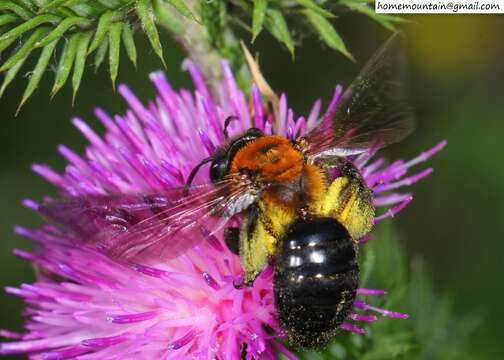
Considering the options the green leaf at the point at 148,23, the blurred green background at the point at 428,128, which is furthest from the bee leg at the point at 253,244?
the blurred green background at the point at 428,128

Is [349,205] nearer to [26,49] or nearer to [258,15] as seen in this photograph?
[258,15]

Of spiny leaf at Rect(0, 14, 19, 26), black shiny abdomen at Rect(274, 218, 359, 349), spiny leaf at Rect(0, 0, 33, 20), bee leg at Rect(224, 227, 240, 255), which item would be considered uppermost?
spiny leaf at Rect(0, 0, 33, 20)

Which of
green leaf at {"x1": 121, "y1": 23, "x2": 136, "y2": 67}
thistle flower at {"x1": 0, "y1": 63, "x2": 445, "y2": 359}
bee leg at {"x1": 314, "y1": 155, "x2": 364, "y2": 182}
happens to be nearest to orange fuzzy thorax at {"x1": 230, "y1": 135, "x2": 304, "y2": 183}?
bee leg at {"x1": 314, "y1": 155, "x2": 364, "y2": 182}

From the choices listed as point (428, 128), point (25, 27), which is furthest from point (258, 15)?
point (428, 128)

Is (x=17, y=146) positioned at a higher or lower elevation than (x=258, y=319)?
higher

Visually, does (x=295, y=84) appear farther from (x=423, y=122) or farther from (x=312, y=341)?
(x=312, y=341)

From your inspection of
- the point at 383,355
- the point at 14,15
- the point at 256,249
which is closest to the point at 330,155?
the point at 256,249

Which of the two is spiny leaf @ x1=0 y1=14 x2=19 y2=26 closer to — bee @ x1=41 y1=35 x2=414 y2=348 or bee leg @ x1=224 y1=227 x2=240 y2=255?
bee @ x1=41 y1=35 x2=414 y2=348
